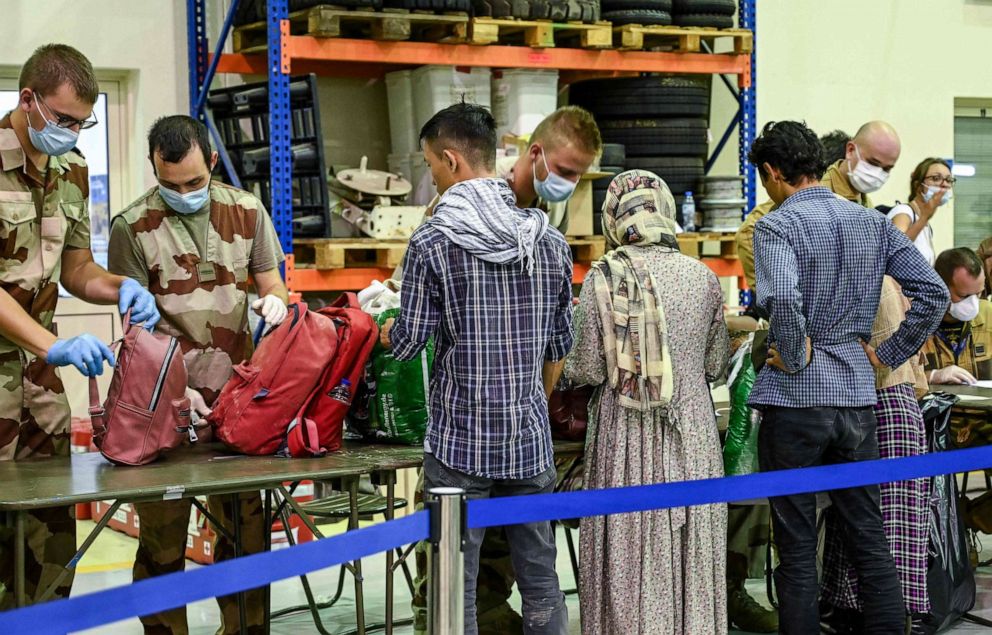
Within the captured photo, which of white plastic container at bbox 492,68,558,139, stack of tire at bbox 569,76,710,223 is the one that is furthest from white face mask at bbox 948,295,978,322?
white plastic container at bbox 492,68,558,139

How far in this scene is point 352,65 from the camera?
902 centimetres

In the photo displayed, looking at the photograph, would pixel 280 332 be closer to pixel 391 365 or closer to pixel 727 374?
pixel 391 365

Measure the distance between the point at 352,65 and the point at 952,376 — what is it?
4.60 meters

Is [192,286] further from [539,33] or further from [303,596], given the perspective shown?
[539,33]

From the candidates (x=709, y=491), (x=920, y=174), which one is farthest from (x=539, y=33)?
(x=709, y=491)

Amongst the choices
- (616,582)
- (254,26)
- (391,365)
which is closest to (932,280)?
(616,582)

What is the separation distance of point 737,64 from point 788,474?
589 cm

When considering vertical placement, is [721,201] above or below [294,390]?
above

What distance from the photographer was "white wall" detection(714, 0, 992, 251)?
1042cm

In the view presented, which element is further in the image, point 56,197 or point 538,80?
point 538,80

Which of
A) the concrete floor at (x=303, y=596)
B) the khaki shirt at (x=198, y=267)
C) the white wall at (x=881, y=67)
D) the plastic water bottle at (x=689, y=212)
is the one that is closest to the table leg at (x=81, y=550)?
the khaki shirt at (x=198, y=267)

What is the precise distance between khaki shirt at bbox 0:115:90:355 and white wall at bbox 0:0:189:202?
412 centimetres

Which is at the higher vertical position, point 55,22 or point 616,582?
point 55,22

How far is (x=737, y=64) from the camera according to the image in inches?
367
